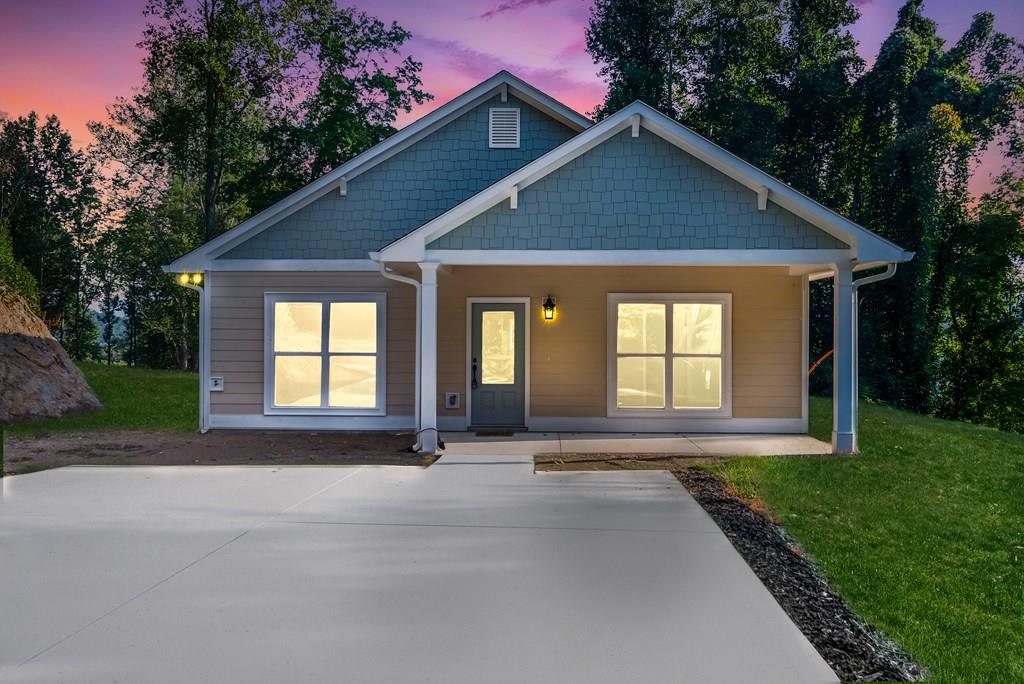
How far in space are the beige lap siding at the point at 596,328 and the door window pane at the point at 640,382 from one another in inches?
11.3

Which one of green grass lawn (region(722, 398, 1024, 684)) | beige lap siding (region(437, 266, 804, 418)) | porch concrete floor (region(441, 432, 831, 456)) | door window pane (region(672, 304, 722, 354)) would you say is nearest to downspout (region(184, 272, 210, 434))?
beige lap siding (region(437, 266, 804, 418))

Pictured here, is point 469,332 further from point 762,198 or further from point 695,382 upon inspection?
point 762,198

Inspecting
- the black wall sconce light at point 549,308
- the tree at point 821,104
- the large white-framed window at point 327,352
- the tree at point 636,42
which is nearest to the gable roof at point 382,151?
the large white-framed window at point 327,352

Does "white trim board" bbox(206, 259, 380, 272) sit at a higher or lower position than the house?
higher

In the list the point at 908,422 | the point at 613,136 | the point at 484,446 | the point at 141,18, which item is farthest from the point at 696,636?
the point at 141,18

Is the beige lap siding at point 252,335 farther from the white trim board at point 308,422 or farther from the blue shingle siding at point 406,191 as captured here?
the blue shingle siding at point 406,191

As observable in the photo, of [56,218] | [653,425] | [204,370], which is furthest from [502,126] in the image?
[56,218]

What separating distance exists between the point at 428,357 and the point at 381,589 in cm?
486

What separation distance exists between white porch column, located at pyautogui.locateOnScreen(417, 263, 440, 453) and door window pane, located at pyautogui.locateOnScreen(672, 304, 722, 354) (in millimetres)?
4048

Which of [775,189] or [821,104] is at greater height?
[821,104]

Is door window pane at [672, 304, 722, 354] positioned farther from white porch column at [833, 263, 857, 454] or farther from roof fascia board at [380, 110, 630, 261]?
roof fascia board at [380, 110, 630, 261]

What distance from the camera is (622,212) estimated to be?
28.9 feet

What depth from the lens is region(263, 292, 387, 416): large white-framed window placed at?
11.0 m

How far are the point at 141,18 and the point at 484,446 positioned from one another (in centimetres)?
2135
